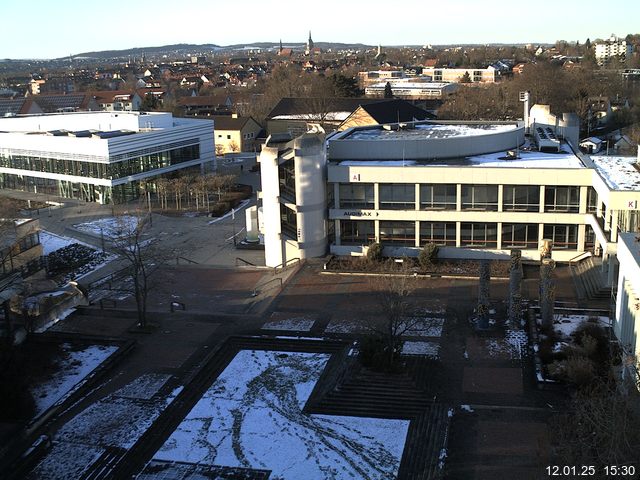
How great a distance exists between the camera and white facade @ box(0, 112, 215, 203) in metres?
50.5

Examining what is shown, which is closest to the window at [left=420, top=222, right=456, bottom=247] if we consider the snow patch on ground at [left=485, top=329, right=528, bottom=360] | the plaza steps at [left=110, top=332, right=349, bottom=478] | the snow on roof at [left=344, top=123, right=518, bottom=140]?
the snow on roof at [left=344, top=123, right=518, bottom=140]

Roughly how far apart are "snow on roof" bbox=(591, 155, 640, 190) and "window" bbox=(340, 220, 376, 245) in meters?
10.8

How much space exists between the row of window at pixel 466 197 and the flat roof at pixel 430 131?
13.5 feet

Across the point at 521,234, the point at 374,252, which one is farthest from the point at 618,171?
the point at 374,252

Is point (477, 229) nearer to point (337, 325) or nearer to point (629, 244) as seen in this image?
point (337, 325)

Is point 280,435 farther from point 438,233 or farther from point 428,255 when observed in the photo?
point 438,233

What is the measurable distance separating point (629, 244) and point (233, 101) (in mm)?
86487

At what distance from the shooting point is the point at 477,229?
33719mm

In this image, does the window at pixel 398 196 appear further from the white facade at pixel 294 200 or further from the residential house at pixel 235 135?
the residential house at pixel 235 135

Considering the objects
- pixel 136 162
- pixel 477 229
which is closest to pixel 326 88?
pixel 136 162

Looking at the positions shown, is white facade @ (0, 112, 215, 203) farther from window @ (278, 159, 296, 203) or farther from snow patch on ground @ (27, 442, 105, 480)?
snow patch on ground @ (27, 442, 105, 480)

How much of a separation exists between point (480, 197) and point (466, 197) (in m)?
0.65

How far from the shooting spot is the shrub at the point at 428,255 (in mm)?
32656

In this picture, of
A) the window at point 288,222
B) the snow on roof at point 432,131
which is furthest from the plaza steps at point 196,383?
the snow on roof at point 432,131
